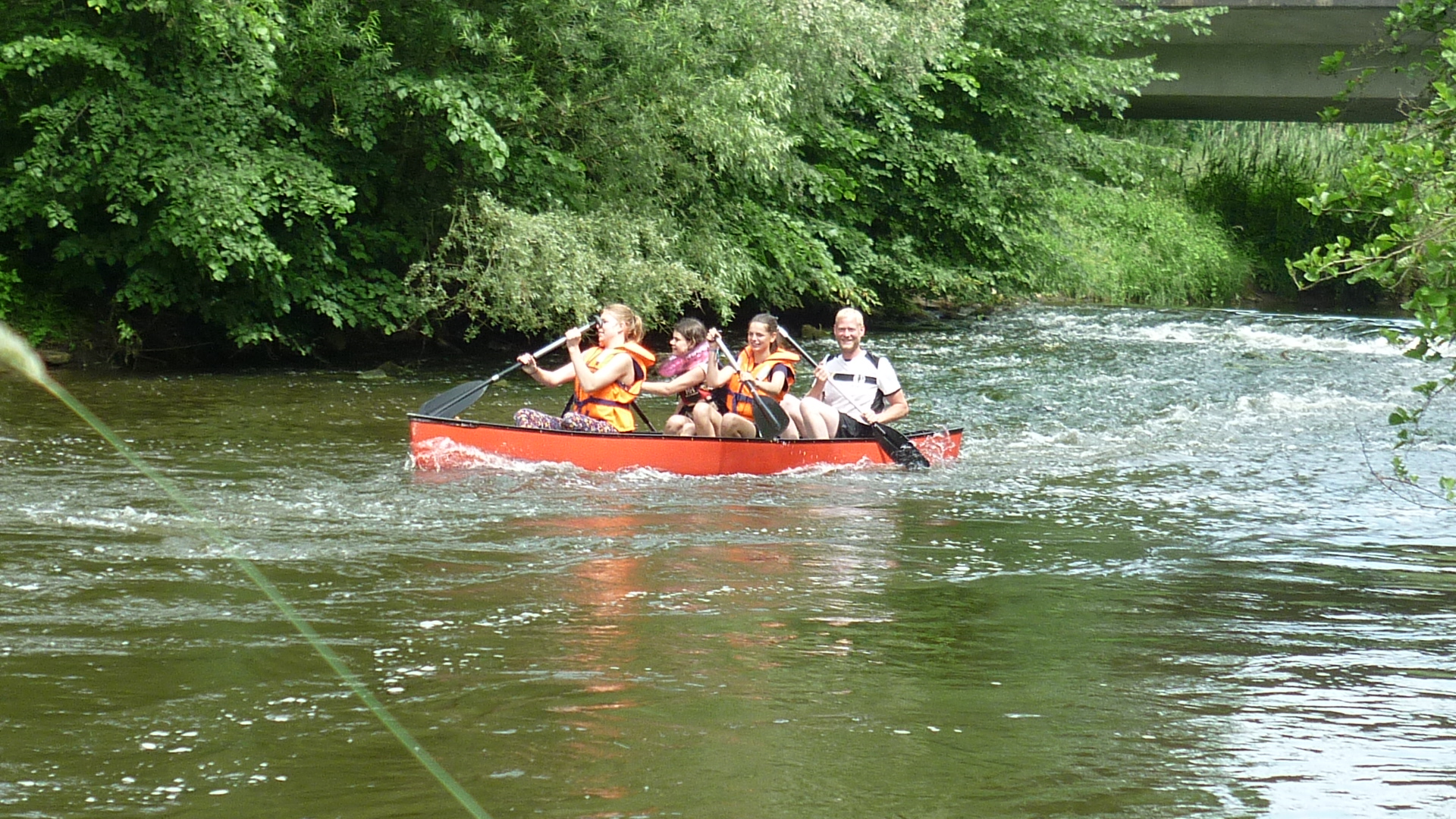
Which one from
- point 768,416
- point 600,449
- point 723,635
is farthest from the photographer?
point 768,416

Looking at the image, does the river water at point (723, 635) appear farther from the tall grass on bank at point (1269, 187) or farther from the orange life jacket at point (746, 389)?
the tall grass on bank at point (1269, 187)

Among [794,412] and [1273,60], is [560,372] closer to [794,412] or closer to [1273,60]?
[794,412]

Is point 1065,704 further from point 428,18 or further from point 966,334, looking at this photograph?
point 966,334

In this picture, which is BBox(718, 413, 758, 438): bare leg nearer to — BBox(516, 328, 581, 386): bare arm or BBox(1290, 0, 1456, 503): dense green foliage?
BBox(516, 328, 581, 386): bare arm

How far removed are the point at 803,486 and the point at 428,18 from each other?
21.9ft

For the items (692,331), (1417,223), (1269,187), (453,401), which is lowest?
(453,401)

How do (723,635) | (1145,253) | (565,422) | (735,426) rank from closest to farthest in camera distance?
1. (723,635)
2. (565,422)
3. (735,426)
4. (1145,253)

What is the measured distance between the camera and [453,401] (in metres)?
9.61

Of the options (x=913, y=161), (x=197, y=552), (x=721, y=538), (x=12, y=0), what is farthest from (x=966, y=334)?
(x=197, y=552)

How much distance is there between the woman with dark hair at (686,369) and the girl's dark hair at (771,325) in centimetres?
40

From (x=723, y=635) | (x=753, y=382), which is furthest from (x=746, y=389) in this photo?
(x=723, y=635)

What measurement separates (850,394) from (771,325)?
0.76 m

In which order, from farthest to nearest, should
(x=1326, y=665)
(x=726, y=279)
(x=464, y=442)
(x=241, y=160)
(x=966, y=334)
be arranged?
(x=966, y=334), (x=726, y=279), (x=241, y=160), (x=464, y=442), (x=1326, y=665)

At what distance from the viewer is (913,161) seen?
2036 cm
